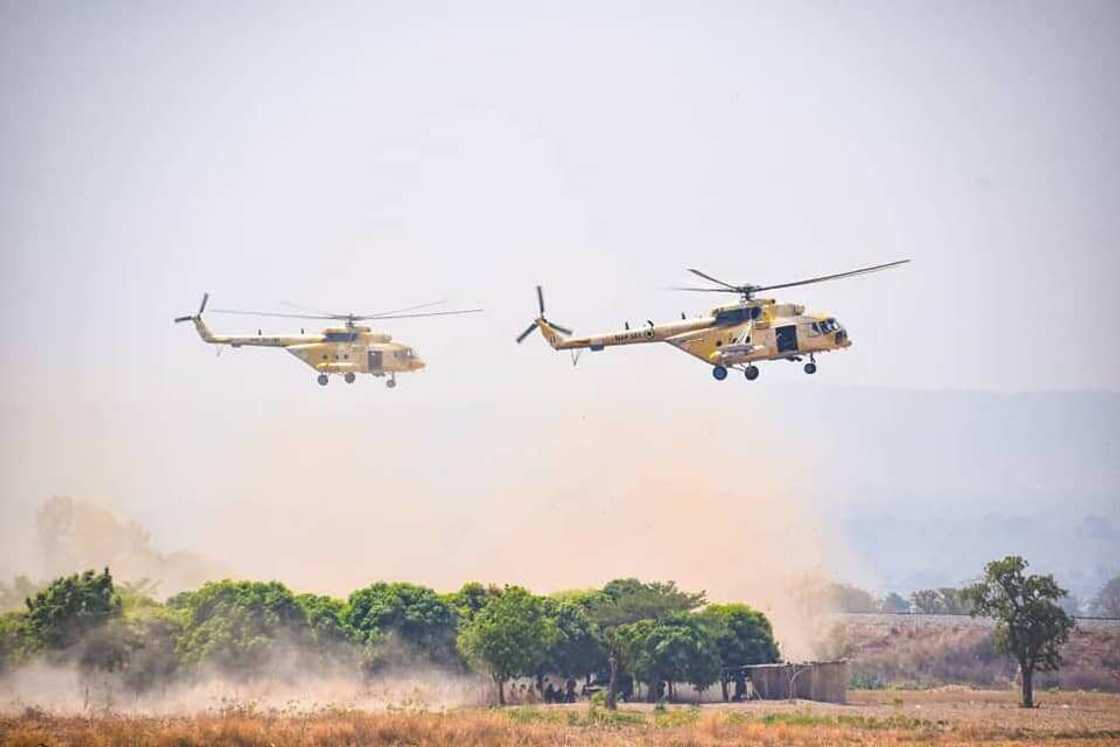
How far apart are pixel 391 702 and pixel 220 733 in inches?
1175

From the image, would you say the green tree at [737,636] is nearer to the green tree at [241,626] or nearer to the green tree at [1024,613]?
the green tree at [1024,613]

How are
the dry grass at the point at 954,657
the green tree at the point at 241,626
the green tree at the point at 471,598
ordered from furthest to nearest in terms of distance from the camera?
the dry grass at the point at 954,657, the green tree at the point at 471,598, the green tree at the point at 241,626

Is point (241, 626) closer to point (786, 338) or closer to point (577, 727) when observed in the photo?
point (577, 727)

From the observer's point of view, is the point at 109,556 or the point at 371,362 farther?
the point at 109,556

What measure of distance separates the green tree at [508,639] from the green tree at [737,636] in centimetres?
1628

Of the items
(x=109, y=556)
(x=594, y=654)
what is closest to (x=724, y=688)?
(x=594, y=654)

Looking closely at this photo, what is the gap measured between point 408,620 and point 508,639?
12672 mm

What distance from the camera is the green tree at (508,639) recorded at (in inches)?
4385

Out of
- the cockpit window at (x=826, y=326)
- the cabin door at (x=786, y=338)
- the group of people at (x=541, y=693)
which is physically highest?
the cockpit window at (x=826, y=326)

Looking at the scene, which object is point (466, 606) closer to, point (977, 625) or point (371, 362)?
point (371, 362)

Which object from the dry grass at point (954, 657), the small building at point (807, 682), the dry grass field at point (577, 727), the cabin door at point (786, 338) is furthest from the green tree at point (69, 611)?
the dry grass at point (954, 657)

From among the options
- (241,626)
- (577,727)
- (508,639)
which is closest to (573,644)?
(508,639)

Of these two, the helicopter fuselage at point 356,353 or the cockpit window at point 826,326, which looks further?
the helicopter fuselage at point 356,353

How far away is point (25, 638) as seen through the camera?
107500 mm
